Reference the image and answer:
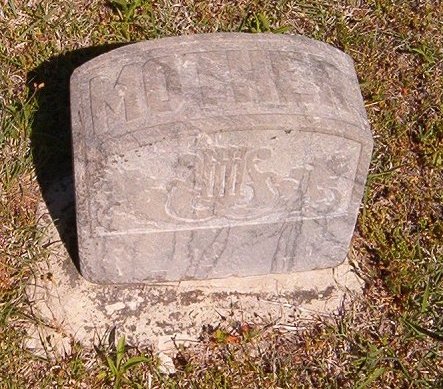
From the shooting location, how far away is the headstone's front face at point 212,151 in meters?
2.83

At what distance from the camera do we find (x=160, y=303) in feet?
11.0

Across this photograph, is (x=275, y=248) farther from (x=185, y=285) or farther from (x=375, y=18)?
(x=375, y=18)

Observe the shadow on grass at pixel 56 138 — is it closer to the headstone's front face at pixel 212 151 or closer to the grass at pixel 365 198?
the grass at pixel 365 198

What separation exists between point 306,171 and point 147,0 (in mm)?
1767

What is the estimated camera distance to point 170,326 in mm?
3299

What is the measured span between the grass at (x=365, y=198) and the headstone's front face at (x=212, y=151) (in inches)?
13.3

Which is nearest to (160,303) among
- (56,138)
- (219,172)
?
(219,172)

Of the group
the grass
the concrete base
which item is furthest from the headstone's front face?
the grass

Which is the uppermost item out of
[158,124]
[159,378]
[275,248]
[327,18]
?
[158,124]

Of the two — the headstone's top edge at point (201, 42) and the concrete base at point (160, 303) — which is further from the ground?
the headstone's top edge at point (201, 42)

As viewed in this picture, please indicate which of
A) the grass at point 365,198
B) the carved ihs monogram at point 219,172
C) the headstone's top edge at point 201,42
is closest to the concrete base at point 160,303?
the grass at point 365,198

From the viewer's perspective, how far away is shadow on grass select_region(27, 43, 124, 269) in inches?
142

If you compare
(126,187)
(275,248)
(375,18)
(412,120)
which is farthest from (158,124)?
(375,18)

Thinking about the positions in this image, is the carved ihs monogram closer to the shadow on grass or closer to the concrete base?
the concrete base
